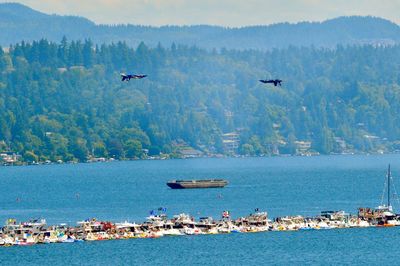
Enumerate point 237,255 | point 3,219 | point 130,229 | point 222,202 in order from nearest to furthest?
point 237,255
point 130,229
point 3,219
point 222,202

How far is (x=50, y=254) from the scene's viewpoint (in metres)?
119

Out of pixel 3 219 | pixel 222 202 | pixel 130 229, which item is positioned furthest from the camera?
pixel 222 202

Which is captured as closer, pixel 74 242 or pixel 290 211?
pixel 74 242

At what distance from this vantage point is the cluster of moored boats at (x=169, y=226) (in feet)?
413

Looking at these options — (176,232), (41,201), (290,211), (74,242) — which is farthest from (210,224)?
(41,201)

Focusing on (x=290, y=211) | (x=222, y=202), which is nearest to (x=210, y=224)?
(x=290, y=211)

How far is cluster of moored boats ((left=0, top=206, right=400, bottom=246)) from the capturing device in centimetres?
12600

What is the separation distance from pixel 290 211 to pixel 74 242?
40.7m

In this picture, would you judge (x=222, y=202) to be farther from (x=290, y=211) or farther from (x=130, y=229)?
(x=130, y=229)

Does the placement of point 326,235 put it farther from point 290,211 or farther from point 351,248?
point 290,211

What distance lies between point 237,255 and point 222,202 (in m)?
62.9

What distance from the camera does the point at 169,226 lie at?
5177 inches

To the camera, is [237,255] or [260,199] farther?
[260,199]

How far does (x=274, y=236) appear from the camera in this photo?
428ft
